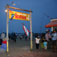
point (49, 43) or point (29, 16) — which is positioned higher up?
point (29, 16)

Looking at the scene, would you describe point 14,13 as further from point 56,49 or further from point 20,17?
point 56,49

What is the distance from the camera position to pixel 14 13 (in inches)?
424

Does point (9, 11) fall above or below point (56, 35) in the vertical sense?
above

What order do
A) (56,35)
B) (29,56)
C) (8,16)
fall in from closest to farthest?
(29,56) < (8,16) < (56,35)

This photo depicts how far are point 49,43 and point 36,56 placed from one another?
4306mm

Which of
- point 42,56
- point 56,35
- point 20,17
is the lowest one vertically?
point 42,56

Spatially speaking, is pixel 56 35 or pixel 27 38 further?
pixel 27 38

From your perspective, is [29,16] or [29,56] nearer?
[29,56]

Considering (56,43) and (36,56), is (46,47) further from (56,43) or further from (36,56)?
(36,56)

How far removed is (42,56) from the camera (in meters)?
8.31

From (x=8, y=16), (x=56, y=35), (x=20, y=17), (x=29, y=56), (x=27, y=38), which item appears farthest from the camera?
(x=27, y=38)

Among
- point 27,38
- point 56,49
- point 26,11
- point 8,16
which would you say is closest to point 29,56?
point 56,49

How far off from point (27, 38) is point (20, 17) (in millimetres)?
16449

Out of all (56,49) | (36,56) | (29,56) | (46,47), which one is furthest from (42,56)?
(46,47)
